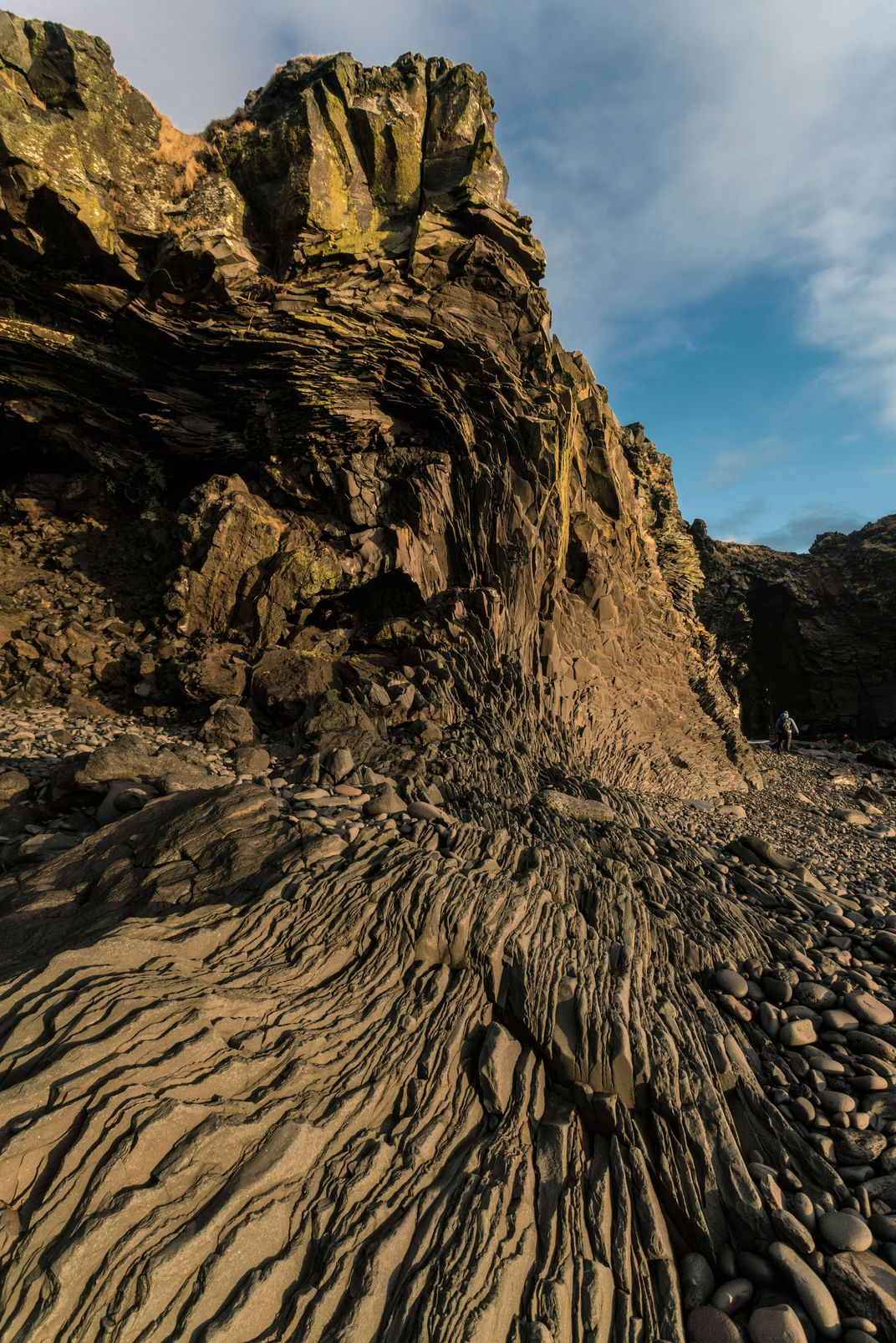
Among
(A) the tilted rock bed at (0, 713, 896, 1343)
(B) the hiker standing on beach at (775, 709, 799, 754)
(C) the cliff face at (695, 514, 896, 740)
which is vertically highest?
(C) the cliff face at (695, 514, 896, 740)

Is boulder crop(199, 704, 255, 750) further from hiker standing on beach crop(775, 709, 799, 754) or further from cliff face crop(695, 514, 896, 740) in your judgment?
cliff face crop(695, 514, 896, 740)

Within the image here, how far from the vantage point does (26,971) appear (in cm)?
374

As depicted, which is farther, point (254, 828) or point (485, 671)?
point (485, 671)

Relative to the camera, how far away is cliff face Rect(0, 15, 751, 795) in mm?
11922

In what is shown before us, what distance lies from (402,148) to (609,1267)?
66.4 feet

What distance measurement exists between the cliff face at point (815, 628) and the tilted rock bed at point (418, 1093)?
32.7 m

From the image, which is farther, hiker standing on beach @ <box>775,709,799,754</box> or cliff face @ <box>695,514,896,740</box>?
cliff face @ <box>695,514,896,740</box>

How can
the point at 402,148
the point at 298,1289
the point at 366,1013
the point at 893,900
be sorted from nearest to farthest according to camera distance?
the point at 298,1289 < the point at 366,1013 < the point at 893,900 < the point at 402,148

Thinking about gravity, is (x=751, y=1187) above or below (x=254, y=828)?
below

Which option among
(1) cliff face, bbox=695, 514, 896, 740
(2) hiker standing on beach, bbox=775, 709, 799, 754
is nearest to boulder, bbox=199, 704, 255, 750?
(2) hiker standing on beach, bbox=775, 709, 799, 754

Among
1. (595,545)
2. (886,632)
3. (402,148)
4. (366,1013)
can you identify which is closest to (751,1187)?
(366,1013)

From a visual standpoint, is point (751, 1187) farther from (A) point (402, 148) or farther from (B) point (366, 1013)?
(A) point (402, 148)

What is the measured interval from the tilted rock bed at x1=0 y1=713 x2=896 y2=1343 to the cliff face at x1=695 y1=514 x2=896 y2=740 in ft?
107

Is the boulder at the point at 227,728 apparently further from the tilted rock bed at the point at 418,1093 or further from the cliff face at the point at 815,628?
the cliff face at the point at 815,628
